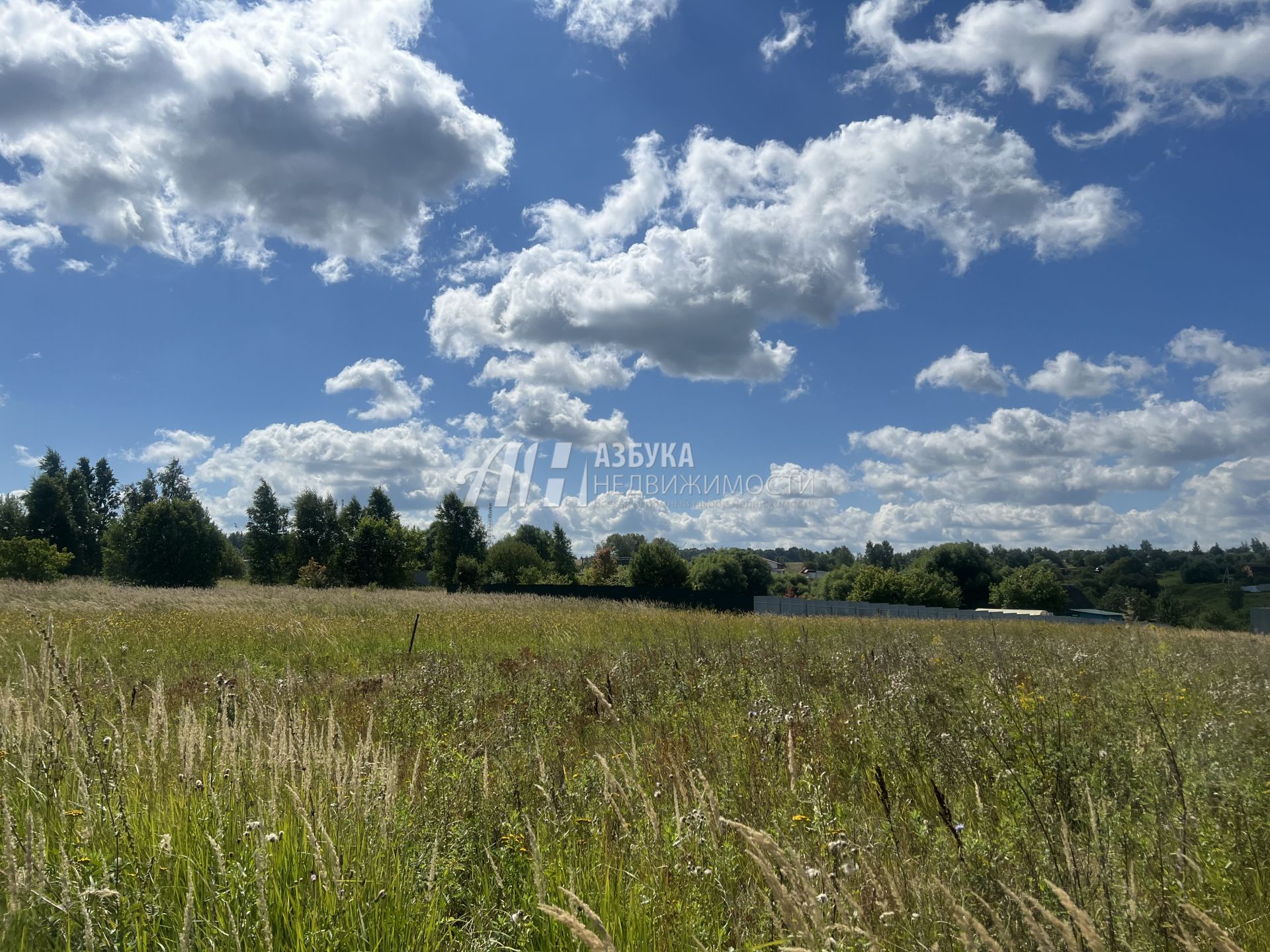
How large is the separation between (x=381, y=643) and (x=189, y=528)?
61.0 metres

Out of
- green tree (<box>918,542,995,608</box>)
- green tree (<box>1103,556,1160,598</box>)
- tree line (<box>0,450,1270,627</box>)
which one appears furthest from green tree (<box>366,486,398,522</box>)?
green tree (<box>1103,556,1160,598</box>)

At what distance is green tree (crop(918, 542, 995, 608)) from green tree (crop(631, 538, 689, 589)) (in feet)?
135

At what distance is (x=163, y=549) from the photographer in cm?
6475

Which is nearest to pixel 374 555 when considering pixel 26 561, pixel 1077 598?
pixel 26 561

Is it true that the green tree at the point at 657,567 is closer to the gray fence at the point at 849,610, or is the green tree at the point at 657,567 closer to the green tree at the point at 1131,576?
the gray fence at the point at 849,610

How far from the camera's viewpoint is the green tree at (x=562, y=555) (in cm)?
10769

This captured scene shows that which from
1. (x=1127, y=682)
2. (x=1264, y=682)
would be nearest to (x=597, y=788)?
(x=1127, y=682)

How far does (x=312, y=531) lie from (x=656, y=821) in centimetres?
7937

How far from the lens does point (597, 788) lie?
4.18 meters

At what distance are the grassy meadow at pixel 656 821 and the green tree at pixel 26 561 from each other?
6112 cm

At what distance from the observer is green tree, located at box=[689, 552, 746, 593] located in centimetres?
8788

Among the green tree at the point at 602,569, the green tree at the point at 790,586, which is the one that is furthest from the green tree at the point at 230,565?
the green tree at the point at 790,586

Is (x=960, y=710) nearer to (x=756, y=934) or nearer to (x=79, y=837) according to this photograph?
(x=756, y=934)

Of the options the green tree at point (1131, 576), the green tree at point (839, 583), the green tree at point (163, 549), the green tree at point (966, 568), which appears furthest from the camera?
the green tree at point (1131, 576)
